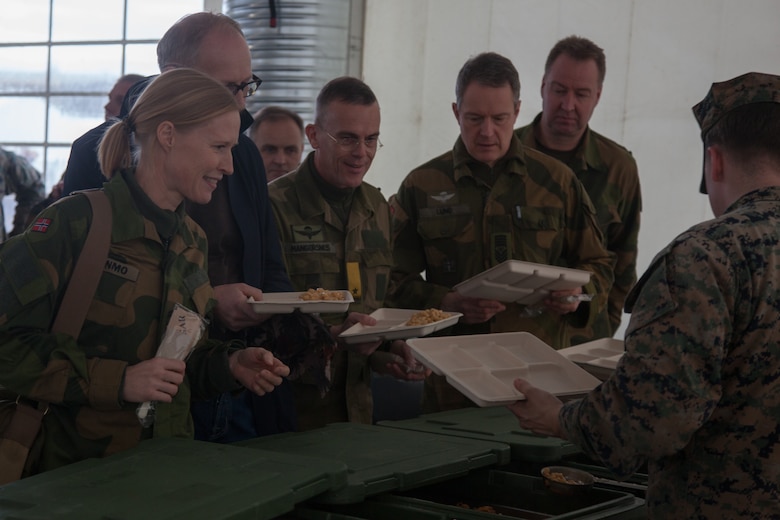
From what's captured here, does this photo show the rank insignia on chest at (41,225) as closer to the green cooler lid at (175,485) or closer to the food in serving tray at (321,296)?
the green cooler lid at (175,485)

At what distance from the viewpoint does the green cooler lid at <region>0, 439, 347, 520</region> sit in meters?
1.44

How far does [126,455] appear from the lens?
1735 millimetres

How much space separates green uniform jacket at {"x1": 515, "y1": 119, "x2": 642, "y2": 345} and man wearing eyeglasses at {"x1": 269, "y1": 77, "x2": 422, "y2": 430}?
89 centimetres

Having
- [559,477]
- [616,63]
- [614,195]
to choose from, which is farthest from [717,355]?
[616,63]

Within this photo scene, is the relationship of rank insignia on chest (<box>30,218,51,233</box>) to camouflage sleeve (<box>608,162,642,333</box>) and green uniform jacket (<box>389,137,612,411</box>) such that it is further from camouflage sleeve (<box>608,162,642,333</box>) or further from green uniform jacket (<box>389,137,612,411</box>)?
camouflage sleeve (<box>608,162,642,333</box>)

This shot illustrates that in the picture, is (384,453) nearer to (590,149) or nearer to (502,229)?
(502,229)

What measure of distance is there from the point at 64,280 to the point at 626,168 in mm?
2300

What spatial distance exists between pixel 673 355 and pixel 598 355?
108cm

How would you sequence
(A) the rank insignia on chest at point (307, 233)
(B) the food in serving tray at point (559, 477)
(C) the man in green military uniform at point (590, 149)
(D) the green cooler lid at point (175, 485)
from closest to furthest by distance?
(D) the green cooler lid at point (175, 485) → (B) the food in serving tray at point (559, 477) → (A) the rank insignia on chest at point (307, 233) → (C) the man in green military uniform at point (590, 149)

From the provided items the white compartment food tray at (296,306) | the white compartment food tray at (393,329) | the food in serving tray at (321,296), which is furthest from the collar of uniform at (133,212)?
the white compartment food tray at (393,329)

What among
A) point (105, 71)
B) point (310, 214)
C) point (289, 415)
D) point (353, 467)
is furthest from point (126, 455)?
point (105, 71)

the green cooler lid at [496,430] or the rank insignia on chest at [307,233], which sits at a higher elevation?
the rank insignia on chest at [307,233]

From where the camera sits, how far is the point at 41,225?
184 cm

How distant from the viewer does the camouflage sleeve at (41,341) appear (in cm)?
177
